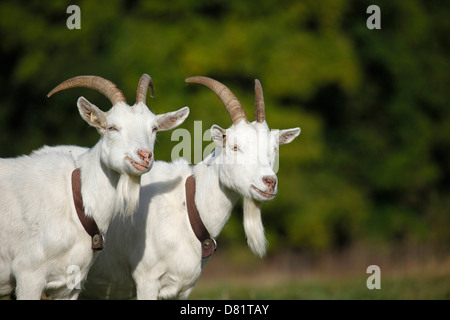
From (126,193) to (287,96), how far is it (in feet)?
45.3

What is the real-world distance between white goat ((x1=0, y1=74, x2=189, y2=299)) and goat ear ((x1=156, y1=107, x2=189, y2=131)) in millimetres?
163

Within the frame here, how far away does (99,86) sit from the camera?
5902 millimetres

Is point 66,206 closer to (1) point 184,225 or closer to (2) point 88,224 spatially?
(2) point 88,224

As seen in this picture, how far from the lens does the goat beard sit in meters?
5.54

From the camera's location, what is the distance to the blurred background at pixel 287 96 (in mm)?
16656

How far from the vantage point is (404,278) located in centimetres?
1135

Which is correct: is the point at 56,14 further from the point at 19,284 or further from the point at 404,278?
the point at 19,284

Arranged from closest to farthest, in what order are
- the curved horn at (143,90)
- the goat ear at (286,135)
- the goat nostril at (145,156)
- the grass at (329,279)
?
the goat nostril at (145,156) → the curved horn at (143,90) → the goat ear at (286,135) → the grass at (329,279)

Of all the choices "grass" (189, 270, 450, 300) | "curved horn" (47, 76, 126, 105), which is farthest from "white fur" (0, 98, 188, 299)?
"grass" (189, 270, 450, 300)

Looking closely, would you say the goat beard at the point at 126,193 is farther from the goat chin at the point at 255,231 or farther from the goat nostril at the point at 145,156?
the goat chin at the point at 255,231

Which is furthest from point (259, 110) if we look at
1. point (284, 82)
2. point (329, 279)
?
point (284, 82)

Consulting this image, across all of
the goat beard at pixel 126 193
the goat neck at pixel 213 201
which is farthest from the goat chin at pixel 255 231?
Answer: the goat beard at pixel 126 193

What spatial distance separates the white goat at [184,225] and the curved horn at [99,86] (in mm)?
997
